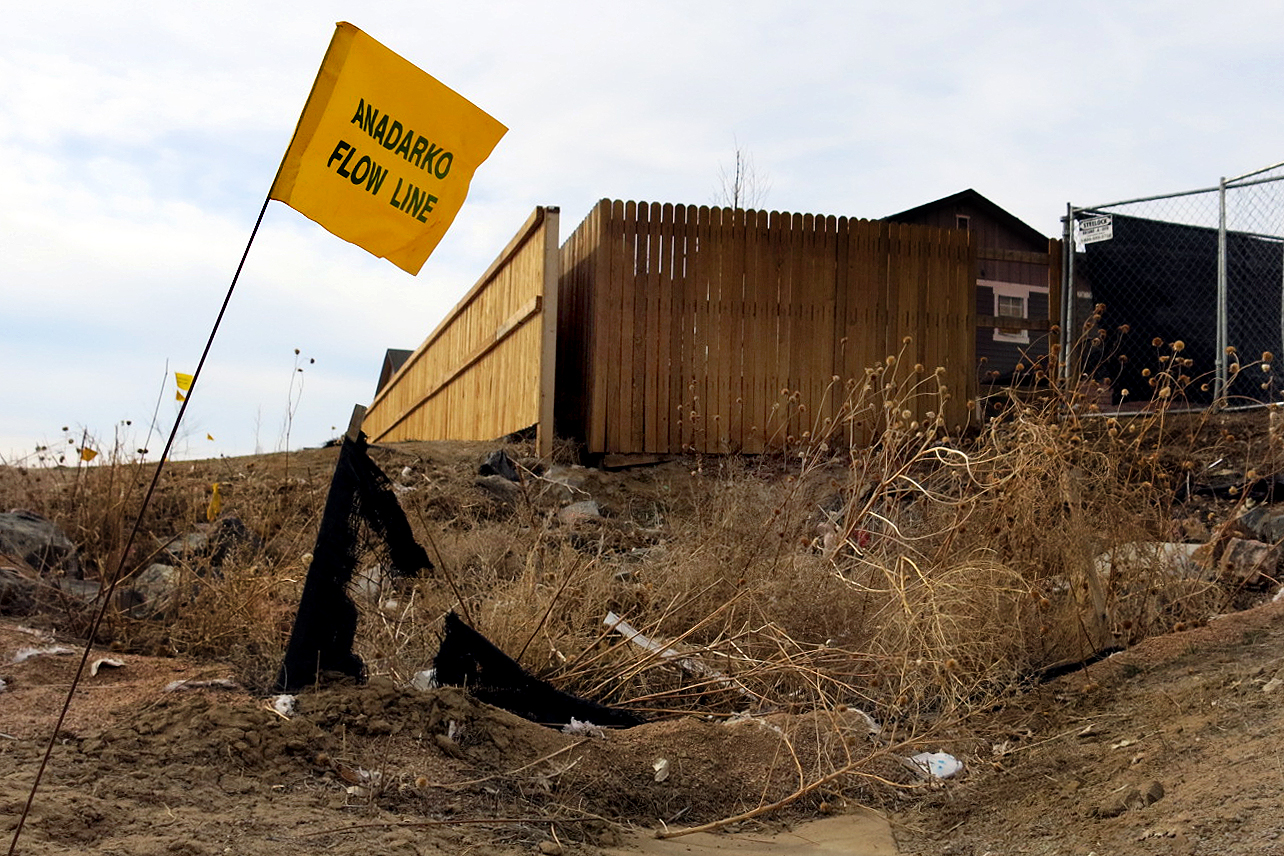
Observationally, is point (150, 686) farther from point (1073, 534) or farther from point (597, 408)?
point (597, 408)

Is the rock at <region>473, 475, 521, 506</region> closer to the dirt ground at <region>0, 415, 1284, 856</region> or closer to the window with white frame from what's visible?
the dirt ground at <region>0, 415, 1284, 856</region>

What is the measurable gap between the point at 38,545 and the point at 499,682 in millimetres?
3464

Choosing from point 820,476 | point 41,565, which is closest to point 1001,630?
point 820,476

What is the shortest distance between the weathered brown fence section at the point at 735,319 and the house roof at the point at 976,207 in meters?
14.5

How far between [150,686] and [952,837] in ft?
10.4

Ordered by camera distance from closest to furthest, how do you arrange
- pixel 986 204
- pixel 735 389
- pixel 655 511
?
pixel 655 511 → pixel 735 389 → pixel 986 204

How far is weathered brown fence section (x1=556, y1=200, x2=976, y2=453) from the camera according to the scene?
9.73 m

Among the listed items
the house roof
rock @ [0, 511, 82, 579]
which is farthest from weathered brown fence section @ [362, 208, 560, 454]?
the house roof

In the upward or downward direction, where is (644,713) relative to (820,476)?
downward

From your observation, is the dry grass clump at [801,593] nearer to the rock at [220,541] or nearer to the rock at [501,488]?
the rock at [220,541]

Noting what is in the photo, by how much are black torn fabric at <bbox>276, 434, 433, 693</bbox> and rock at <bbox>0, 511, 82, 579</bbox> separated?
2516 mm

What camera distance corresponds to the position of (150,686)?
449 centimetres

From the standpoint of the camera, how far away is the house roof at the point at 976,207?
84.5ft

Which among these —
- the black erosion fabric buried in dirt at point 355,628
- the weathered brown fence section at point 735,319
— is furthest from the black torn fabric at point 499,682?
the weathered brown fence section at point 735,319
